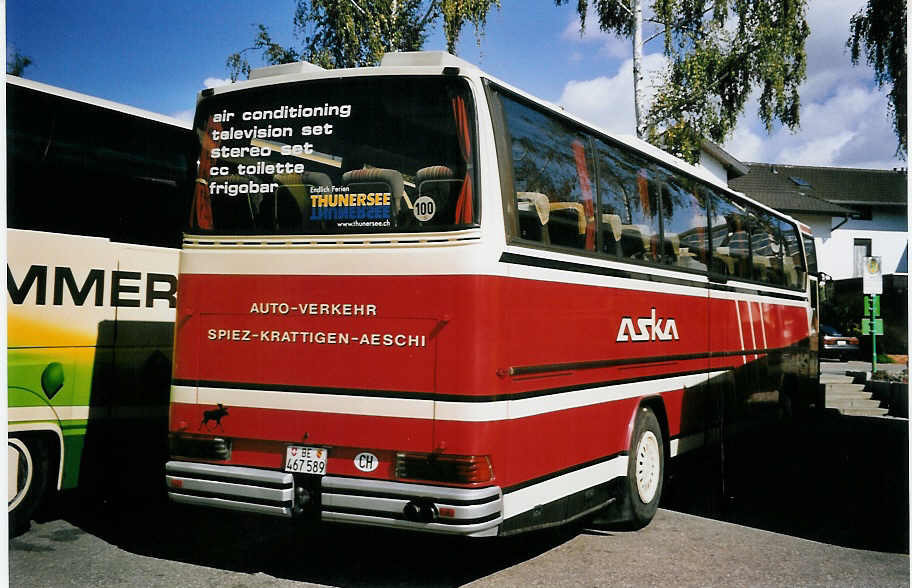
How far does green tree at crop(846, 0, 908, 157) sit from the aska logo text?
8.66m

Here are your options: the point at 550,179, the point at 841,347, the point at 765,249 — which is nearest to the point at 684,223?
the point at 550,179

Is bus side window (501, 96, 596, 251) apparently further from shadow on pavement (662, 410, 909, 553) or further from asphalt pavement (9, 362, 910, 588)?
shadow on pavement (662, 410, 909, 553)

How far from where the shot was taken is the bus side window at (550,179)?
5.90 m

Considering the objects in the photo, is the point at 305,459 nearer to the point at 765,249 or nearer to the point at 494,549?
the point at 494,549

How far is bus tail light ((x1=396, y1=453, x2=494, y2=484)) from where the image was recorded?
5.34 m

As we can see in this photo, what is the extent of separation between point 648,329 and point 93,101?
4.84m

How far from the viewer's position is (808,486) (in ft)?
31.4

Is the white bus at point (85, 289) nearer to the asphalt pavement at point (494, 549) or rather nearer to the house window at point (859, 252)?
the asphalt pavement at point (494, 549)

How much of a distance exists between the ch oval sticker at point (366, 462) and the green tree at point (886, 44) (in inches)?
Result: 478

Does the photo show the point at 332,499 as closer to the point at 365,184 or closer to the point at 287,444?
the point at 287,444

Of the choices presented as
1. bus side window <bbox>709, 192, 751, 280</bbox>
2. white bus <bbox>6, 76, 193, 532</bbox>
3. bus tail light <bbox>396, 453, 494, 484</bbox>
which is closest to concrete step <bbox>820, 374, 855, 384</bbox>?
bus side window <bbox>709, 192, 751, 280</bbox>

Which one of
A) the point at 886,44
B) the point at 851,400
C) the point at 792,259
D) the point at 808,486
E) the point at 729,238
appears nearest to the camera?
the point at 808,486

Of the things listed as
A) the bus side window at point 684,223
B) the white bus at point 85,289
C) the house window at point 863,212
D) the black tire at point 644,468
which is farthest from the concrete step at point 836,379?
the house window at point 863,212

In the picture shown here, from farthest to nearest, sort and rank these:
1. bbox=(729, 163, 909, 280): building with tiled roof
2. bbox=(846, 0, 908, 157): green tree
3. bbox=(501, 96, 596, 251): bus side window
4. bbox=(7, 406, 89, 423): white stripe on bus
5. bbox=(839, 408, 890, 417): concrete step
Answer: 1. bbox=(729, 163, 909, 280): building with tiled roof
2. bbox=(839, 408, 890, 417): concrete step
3. bbox=(846, 0, 908, 157): green tree
4. bbox=(7, 406, 89, 423): white stripe on bus
5. bbox=(501, 96, 596, 251): bus side window
